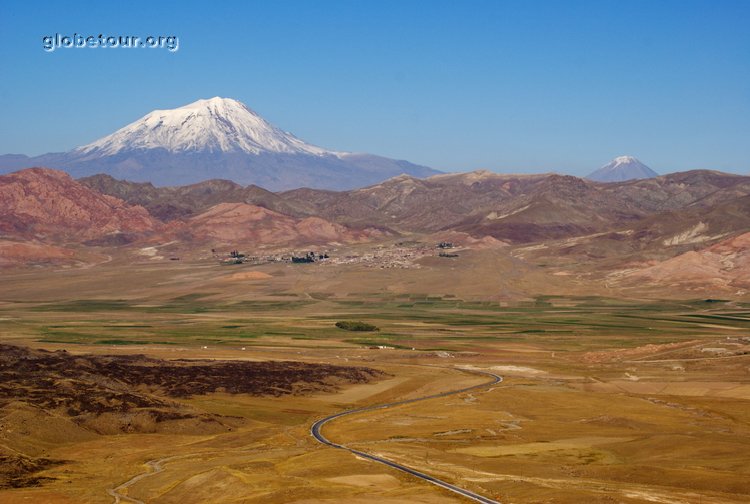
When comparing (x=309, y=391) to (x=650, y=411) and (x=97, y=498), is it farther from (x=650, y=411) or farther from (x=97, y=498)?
(x=97, y=498)

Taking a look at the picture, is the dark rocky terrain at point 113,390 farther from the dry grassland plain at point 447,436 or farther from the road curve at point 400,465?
the road curve at point 400,465

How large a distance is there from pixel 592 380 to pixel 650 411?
93.9ft

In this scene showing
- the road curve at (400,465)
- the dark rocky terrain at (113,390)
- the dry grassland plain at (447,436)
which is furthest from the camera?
the dark rocky terrain at (113,390)

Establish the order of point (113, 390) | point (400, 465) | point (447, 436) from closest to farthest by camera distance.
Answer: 1. point (400, 465)
2. point (447, 436)
3. point (113, 390)

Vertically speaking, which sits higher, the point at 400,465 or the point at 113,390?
the point at 113,390

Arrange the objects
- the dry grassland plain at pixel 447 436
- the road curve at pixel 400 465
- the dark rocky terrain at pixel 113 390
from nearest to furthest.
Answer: the road curve at pixel 400 465 < the dry grassland plain at pixel 447 436 < the dark rocky terrain at pixel 113 390

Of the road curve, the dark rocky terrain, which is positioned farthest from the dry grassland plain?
the road curve

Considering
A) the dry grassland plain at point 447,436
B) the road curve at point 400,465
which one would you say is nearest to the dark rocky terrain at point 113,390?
the dry grassland plain at point 447,436

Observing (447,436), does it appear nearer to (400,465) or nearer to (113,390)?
(400,465)

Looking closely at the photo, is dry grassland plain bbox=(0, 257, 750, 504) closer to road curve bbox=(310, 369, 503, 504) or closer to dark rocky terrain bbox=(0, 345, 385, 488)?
dark rocky terrain bbox=(0, 345, 385, 488)

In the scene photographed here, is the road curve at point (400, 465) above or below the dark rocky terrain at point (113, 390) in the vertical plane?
below

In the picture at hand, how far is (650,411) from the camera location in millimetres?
105375

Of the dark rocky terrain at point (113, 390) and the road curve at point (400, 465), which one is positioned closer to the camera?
the road curve at point (400, 465)

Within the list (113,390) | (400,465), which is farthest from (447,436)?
(113,390)
